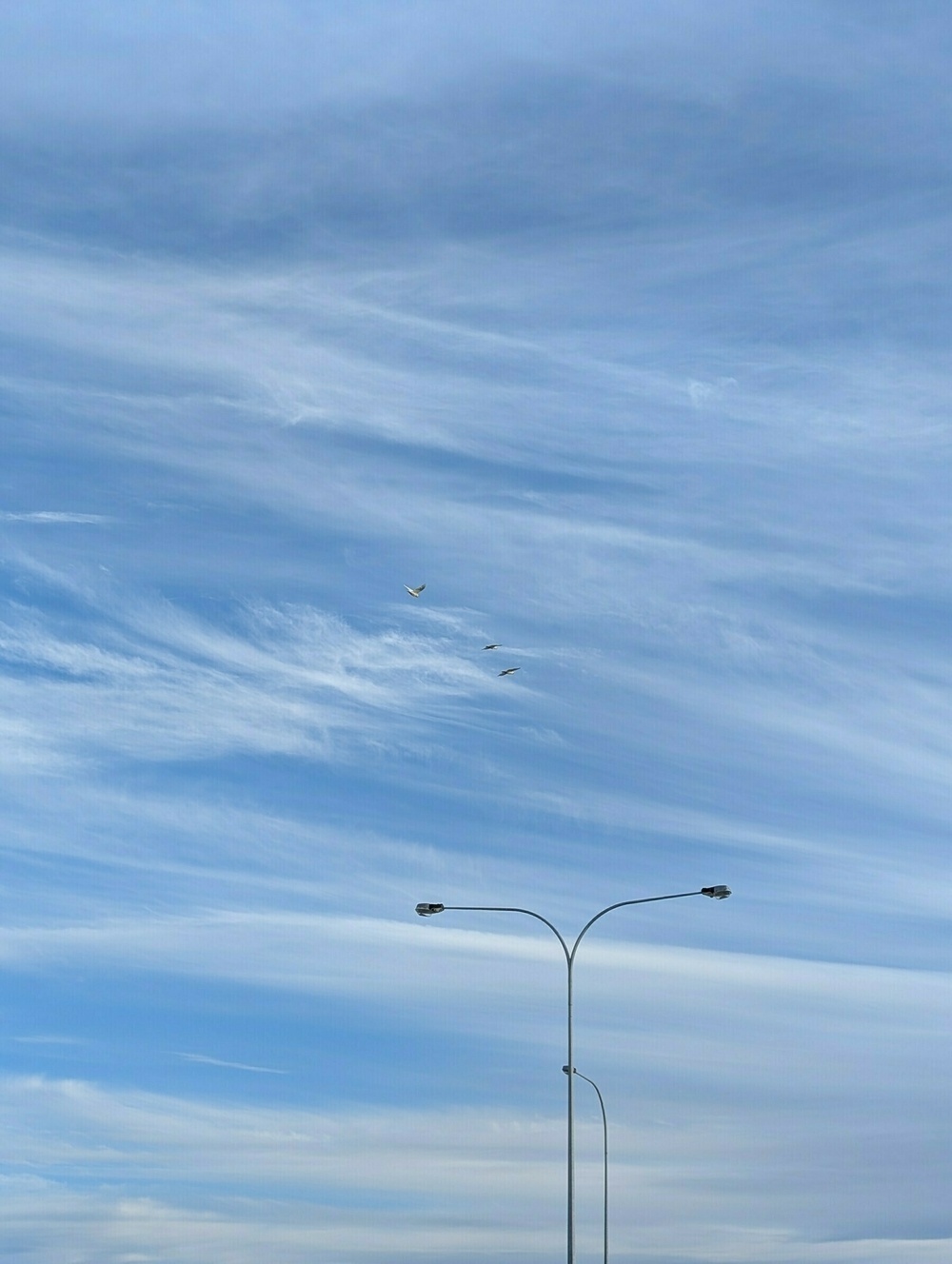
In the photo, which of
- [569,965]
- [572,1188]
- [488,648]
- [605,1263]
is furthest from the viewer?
[605,1263]

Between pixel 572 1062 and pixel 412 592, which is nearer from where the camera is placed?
pixel 572 1062

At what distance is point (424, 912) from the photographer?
48.8 metres

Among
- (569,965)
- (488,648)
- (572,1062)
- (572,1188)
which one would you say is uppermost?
(488,648)

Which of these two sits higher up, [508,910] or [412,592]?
[412,592]

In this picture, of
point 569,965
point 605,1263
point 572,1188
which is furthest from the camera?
point 605,1263

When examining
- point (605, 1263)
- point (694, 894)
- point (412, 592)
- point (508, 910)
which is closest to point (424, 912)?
point (508, 910)

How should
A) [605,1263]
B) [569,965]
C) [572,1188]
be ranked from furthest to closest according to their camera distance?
[605,1263], [569,965], [572,1188]

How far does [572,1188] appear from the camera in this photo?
46.0 meters

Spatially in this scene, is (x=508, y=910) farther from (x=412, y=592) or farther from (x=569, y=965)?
(x=412, y=592)

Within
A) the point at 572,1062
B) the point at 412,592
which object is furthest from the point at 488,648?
the point at 572,1062

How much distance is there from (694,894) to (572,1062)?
6803mm

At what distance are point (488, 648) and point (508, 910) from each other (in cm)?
1057

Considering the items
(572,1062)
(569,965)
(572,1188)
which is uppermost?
(569,965)

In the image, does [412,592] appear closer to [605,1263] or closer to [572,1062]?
[572,1062]
